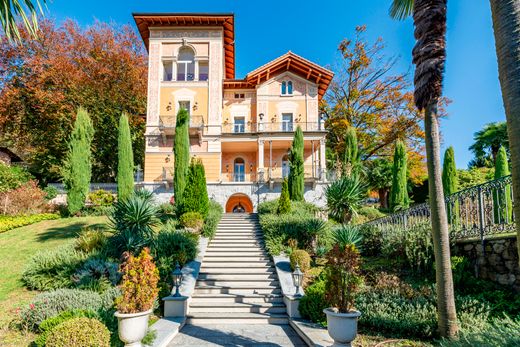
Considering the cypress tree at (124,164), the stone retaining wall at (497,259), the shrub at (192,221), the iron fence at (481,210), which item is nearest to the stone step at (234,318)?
the stone retaining wall at (497,259)

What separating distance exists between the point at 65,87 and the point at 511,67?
93.1 feet

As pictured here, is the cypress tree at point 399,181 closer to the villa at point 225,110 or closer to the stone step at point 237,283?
the villa at point 225,110

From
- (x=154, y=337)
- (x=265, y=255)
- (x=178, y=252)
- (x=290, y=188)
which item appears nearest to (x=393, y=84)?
(x=290, y=188)

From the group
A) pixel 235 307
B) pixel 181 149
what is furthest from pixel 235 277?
pixel 181 149

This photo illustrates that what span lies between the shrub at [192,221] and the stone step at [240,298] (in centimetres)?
499

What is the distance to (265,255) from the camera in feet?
36.3

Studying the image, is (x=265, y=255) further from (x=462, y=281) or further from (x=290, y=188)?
(x=290, y=188)

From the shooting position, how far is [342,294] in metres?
5.34

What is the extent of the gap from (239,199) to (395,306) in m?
18.9

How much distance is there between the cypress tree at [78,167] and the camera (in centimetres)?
1778

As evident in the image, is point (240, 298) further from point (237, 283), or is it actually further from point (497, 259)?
point (497, 259)

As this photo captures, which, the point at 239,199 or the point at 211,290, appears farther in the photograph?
the point at 239,199

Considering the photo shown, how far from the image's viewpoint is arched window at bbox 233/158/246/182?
25.6 m

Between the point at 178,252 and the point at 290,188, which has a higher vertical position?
the point at 290,188
